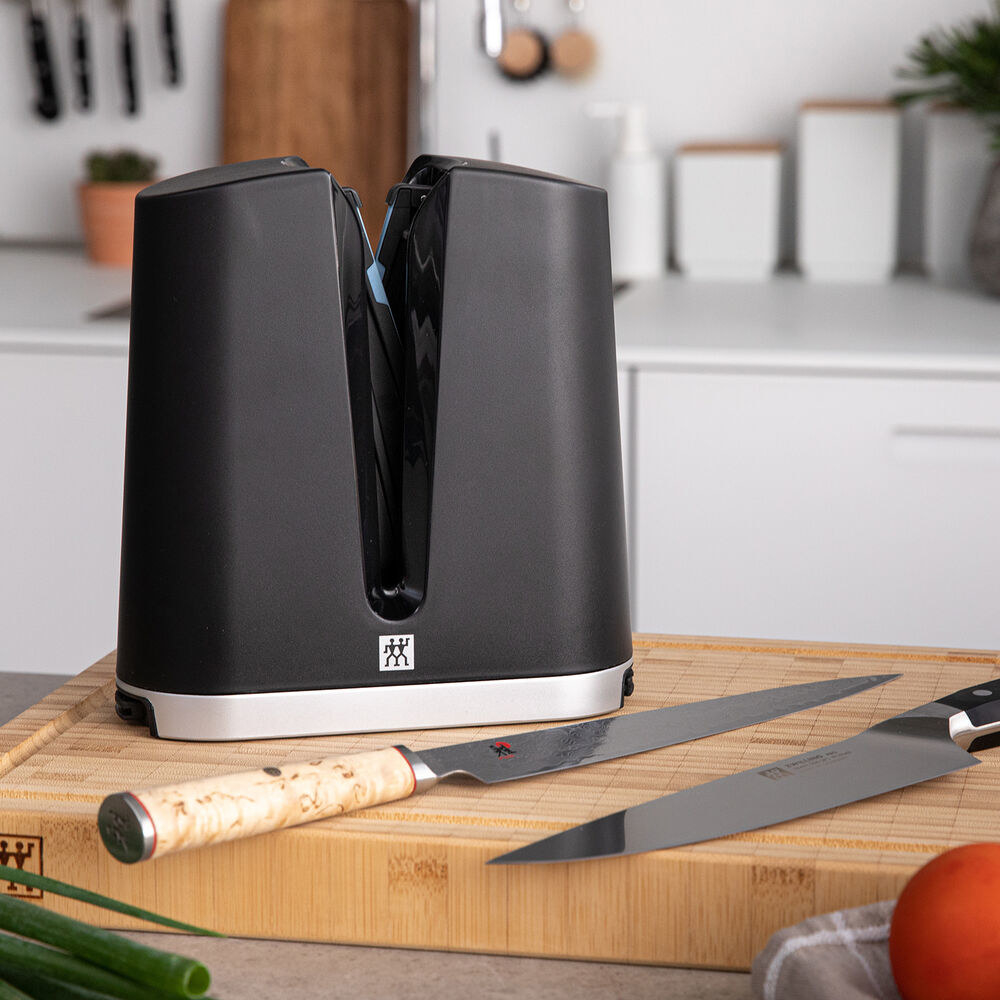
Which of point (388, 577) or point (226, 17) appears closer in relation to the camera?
point (388, 577)

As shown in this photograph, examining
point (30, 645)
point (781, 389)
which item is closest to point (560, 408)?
point (781, 389)

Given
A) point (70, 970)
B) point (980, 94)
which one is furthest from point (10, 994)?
point (980, 94)

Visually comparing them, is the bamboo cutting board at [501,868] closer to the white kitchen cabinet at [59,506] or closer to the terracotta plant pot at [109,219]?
the white kitchen cabinet at [59,506]

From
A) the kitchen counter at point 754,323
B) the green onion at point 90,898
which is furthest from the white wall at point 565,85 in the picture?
the green onion at point 90,898

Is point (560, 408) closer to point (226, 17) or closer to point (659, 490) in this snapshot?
point (659, 490)

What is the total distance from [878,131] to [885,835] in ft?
5.21

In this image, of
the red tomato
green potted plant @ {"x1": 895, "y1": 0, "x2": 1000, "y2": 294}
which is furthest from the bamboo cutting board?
green potted plant @ {"x1": 895, "y1": 0, "x2": 1000, "y2": 294}

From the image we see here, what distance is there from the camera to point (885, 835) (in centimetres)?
56

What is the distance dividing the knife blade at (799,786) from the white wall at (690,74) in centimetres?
158

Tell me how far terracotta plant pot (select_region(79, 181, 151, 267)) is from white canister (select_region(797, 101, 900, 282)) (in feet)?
3.15

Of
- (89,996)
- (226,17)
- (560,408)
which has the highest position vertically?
(226,17)

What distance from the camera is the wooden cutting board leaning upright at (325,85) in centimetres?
209

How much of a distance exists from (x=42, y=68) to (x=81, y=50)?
0.22 feet

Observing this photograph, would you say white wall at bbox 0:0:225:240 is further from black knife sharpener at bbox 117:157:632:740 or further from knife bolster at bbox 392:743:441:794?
knife bolster at bbox 392:743:441:794
